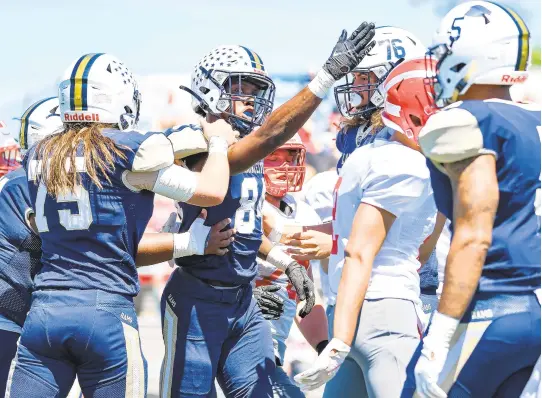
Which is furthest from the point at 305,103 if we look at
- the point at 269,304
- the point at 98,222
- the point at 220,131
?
the point at 269,304

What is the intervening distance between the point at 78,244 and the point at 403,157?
125 centimetres

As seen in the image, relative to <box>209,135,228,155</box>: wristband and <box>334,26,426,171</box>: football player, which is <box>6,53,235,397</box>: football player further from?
<box>334,26,426,171</box>: football player

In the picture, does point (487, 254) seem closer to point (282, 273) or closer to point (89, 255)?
point (89, 255)

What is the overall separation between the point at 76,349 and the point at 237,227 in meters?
0.99

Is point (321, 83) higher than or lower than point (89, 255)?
higher

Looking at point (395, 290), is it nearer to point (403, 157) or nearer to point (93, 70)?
point (403, 157)

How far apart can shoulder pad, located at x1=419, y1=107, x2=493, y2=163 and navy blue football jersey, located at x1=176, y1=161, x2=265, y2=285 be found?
1.54m

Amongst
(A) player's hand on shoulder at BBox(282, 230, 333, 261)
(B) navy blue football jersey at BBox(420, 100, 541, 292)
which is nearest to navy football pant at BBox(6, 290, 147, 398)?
(A) player's hand on shoulder at BBox(282, 230, 333, 261)

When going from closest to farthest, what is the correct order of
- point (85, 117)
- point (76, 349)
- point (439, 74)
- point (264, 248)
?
point (439, 74) < point (76, 349) < point (85, 117) < point (264, 248)

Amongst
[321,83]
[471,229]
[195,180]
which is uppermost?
[321,83]

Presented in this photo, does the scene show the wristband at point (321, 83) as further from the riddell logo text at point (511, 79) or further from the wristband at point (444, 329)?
the wristband at point (444, 329)

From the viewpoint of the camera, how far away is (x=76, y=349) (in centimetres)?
367

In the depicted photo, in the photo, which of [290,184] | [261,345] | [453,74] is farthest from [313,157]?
[453,74]

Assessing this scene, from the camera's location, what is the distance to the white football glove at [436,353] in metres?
2.92
